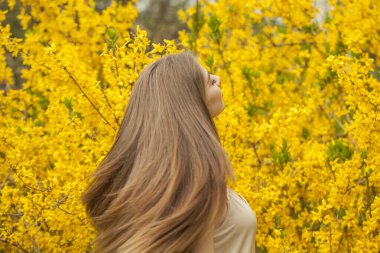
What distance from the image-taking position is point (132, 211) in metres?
2.15

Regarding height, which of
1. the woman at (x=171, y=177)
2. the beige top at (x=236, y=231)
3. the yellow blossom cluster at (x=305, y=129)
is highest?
the woman at (x=171, y=177)

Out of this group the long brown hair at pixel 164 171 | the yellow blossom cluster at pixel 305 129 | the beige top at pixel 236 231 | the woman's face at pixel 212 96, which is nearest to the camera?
the long brown hair at pixel 164 171

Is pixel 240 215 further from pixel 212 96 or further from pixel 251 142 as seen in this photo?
pixel 251 142

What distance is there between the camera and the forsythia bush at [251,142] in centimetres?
322

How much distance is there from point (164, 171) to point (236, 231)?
0.35 metres

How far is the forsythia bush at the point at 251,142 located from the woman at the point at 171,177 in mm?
800

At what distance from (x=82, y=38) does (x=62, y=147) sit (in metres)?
1.53

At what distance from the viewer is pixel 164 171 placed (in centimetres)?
214

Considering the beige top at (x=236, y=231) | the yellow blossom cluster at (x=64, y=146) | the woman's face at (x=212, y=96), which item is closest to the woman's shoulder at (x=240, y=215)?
the beige top at (x=236, y=231)

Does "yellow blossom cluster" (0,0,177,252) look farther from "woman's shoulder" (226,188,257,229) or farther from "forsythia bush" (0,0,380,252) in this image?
"woman's shoulder" (226,188,257,229)

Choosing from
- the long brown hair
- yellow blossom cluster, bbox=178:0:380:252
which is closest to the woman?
the long brown hair

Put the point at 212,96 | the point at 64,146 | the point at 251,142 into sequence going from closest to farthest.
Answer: the point at 212,96
the point at 64,146
the point at 251,142

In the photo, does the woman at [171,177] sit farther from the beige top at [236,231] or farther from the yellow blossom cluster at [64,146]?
the yellow blossom cluster at [64,146]

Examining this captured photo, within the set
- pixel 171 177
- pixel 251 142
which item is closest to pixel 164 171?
pixel 171 177
